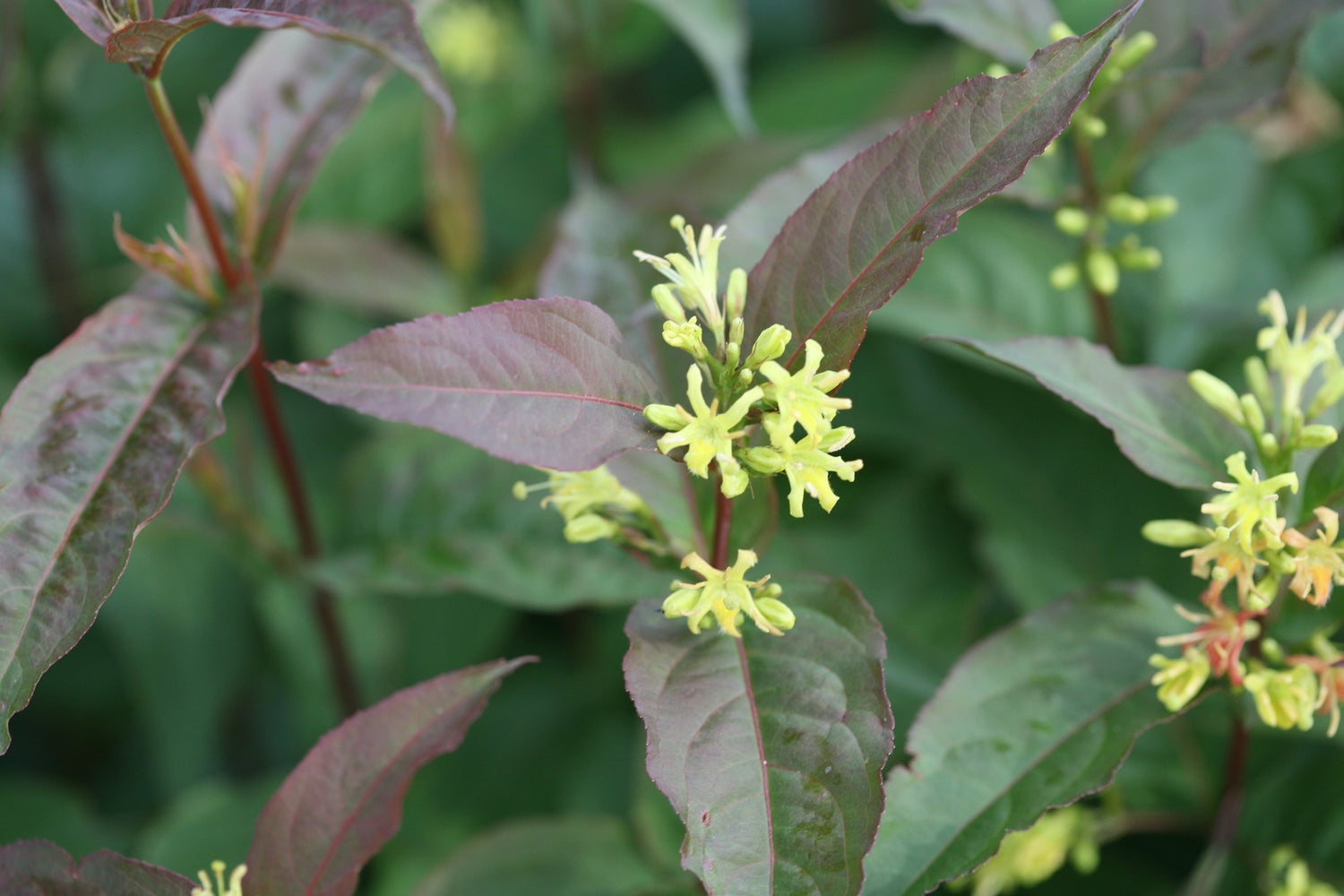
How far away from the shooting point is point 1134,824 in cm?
89

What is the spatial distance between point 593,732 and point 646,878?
31 cm

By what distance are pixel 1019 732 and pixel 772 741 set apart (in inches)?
7.2

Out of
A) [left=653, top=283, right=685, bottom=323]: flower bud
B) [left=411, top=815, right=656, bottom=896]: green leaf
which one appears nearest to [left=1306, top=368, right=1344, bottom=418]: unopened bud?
[left=653, top=283, right=685, bottom=323]: flower bud

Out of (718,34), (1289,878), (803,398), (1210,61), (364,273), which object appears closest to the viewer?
(803,398)

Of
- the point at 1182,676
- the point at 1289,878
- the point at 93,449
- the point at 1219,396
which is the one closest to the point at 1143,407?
the point at 1219,396

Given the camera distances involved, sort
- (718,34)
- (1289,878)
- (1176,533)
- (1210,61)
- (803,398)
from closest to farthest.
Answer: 1. (803,398)
2. (1176,533)
3. (1289,878)
4. (1210,61)
5. (718,34)

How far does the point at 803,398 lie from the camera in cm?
57

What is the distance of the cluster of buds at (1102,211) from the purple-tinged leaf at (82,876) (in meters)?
0.74

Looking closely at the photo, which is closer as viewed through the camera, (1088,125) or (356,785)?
(356,785)

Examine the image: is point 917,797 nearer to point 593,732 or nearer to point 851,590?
point 851,590

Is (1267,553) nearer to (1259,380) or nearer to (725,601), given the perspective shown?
(1259,380)

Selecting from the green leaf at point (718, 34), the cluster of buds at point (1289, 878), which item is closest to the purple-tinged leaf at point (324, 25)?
the green leaf at point (718, 34)

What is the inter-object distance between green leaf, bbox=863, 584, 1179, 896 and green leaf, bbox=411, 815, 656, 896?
13.9 inches

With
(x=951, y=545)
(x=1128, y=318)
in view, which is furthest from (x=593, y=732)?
(x=1128, y=318)
